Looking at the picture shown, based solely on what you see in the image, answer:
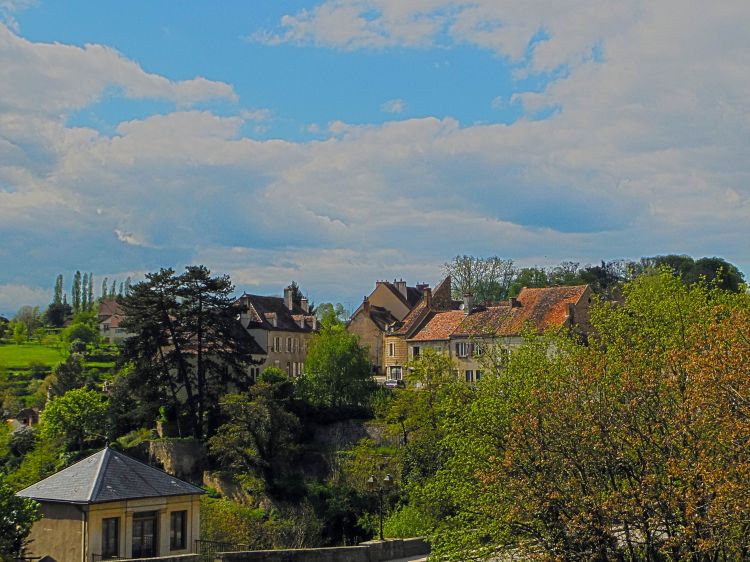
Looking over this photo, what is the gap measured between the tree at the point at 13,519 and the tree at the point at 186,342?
1135 inches

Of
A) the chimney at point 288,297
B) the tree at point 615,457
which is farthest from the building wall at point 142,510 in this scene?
the chimney at point 288,297

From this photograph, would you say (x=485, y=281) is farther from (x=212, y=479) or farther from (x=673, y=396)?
(x=673, y=396)

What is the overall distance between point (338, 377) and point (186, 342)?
10.1m

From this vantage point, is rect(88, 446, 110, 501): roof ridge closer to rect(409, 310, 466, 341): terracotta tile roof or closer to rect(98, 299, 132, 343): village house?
rect(409, 310, 466, 341): terracotta tile roof

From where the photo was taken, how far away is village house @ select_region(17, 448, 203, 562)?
27.6m

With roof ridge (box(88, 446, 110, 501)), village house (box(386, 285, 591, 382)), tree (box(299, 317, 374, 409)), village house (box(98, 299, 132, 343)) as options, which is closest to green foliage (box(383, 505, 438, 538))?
roof ridge (box(88, 446, 110, 501))

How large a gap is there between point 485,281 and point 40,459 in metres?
61.4

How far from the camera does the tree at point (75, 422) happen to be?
180 feet

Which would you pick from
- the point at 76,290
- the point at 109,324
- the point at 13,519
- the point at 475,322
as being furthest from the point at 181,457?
the point at 76,290

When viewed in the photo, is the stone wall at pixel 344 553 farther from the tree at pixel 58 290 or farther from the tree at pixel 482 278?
the tree at pixel 58 290

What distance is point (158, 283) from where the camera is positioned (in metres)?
56.3

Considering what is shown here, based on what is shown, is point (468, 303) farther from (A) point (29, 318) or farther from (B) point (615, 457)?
(A) point (29, 318)

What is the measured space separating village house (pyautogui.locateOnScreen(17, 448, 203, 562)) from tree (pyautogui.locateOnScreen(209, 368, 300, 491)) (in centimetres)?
1773

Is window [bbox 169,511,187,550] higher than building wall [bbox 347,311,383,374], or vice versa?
building wall [bbox 347,311,383,374]
